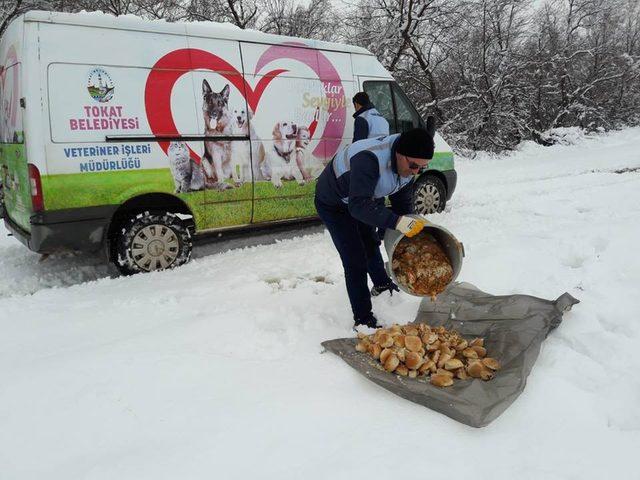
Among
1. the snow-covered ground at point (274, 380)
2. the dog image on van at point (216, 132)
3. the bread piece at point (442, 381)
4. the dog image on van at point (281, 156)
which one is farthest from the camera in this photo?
the dog image on van at point (281, 156)

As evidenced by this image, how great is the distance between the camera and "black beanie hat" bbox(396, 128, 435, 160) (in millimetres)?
3127

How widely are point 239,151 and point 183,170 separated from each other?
0.70m

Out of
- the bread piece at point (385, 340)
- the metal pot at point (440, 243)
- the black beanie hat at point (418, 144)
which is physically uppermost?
the black beanie hat at point (418, 144)

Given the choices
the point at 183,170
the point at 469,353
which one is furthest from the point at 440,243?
the point at 183,170

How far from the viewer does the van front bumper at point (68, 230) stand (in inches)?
185

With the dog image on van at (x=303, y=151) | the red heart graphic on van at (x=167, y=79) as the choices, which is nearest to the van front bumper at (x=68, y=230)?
the red heart graphic on van at (x=167, y=79)

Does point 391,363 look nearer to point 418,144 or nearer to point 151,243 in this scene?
point 418,144

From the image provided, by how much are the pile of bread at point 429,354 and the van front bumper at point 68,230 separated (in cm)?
308

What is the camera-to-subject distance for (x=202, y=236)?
5.87 m

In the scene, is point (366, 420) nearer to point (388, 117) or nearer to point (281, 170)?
point (281, 170)

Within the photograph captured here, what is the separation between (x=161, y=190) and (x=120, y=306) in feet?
4.75

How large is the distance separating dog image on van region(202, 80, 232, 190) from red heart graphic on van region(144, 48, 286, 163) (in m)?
0.16

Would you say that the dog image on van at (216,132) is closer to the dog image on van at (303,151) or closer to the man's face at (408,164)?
the dog image on van at (303,151)

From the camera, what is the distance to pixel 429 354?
320cm
